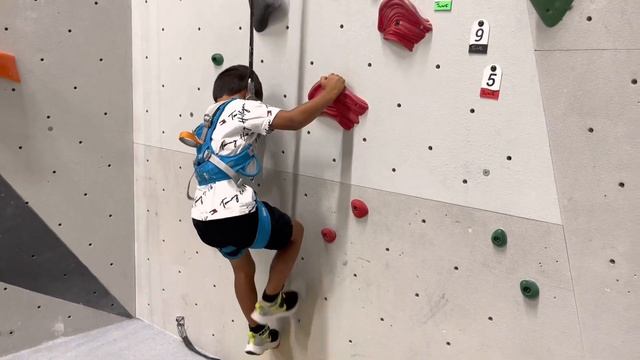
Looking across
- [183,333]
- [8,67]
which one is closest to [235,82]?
[8,67]

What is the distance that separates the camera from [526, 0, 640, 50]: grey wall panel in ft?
3.02

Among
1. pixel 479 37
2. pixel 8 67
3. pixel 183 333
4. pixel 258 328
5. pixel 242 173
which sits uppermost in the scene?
pixel 479 37

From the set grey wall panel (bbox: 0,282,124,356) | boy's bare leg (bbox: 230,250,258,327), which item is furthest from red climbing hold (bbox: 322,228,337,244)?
grey wall panel (bbox: 0,282,124,356)

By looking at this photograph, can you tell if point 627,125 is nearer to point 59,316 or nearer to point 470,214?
point 470,214

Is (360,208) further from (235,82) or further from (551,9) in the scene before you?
(551,9)

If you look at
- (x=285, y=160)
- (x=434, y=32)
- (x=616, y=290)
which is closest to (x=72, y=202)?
(x=285, y=160)

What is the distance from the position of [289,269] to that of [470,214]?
53 cm

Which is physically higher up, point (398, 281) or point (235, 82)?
point (235, 82)

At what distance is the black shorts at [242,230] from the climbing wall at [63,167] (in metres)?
0.71

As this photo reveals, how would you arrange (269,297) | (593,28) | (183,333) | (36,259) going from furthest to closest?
(183,333) → (36,259) → (269,297) → (593,28)

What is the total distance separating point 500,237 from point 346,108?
19.3 inches

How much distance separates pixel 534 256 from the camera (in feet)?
3.57

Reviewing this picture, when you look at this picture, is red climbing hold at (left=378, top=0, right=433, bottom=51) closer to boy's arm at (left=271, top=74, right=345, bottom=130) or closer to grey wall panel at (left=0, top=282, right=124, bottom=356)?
boy's arm at (left=271, top=74, right=345, bottom=130)

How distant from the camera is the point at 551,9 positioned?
98 centimetres
